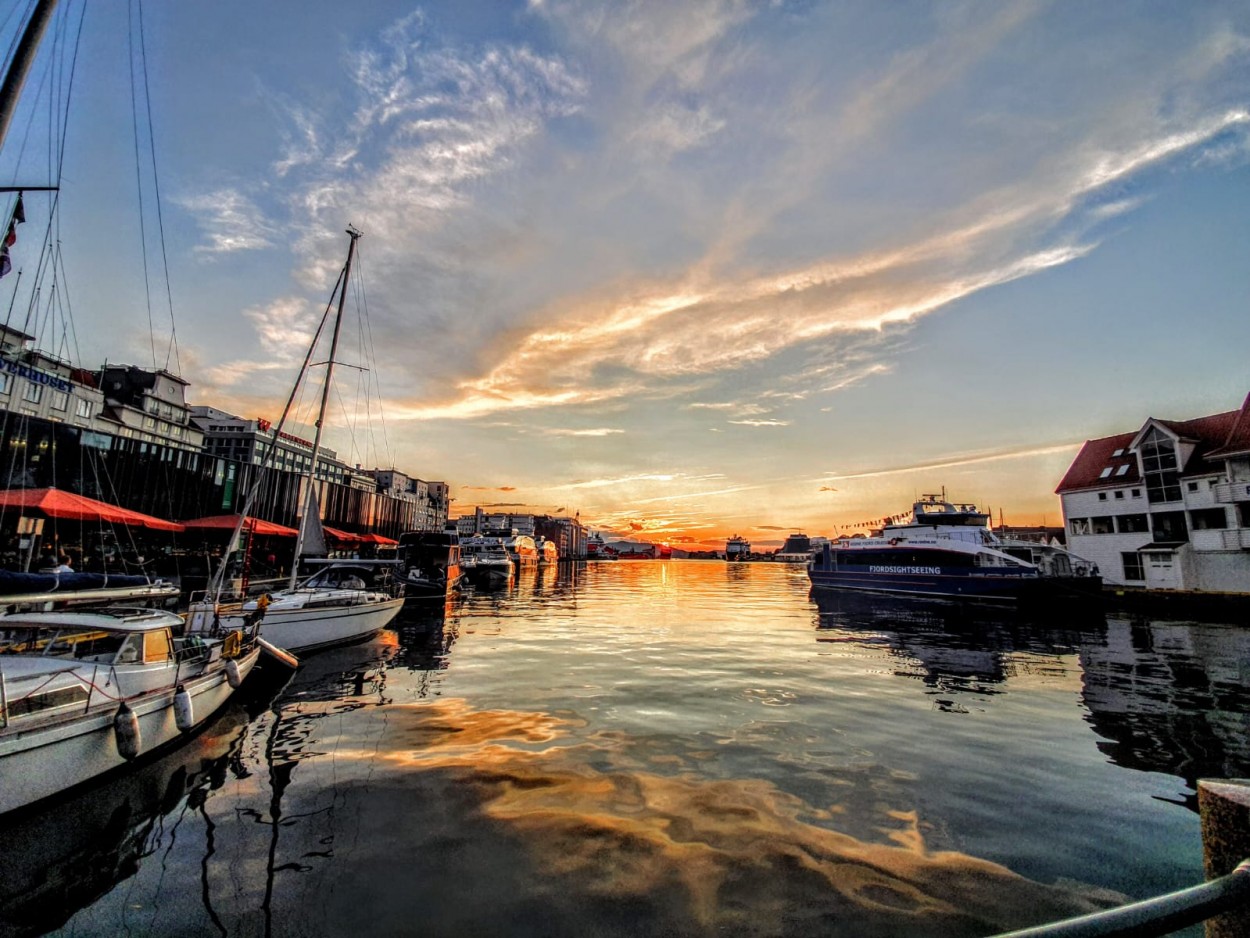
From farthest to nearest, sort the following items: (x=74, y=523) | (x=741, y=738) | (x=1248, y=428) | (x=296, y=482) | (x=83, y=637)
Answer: (x=296, y=482)
(x=1248, y=428)
(x=74, y=523)
(x=83, y=637)
(x=741, y=738)

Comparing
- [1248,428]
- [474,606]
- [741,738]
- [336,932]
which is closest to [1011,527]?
[1248,428]

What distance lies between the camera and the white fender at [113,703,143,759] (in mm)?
8805

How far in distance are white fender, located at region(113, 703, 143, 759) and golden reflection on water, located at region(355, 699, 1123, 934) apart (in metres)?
4.00

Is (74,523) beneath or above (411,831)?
above

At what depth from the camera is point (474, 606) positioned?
127 ft

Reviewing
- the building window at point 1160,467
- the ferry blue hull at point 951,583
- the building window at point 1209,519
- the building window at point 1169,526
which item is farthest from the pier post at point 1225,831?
the building window at point 1160,467

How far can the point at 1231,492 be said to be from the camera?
1467 inches

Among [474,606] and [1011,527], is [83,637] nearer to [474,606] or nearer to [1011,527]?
[474,606]

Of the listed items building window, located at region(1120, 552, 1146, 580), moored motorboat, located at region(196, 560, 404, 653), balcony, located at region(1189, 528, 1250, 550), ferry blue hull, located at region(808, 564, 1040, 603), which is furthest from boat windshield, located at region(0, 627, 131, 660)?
building window, located at region(1120, 552, 1146, 580)

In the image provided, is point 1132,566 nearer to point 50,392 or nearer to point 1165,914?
point 1165,914

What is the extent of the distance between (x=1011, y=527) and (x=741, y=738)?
469 ft

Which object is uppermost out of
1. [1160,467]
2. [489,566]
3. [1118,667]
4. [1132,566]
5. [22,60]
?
[22,60]

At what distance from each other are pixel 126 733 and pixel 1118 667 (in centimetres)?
2744

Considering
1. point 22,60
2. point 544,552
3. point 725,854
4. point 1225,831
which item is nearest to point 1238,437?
point 725,854
